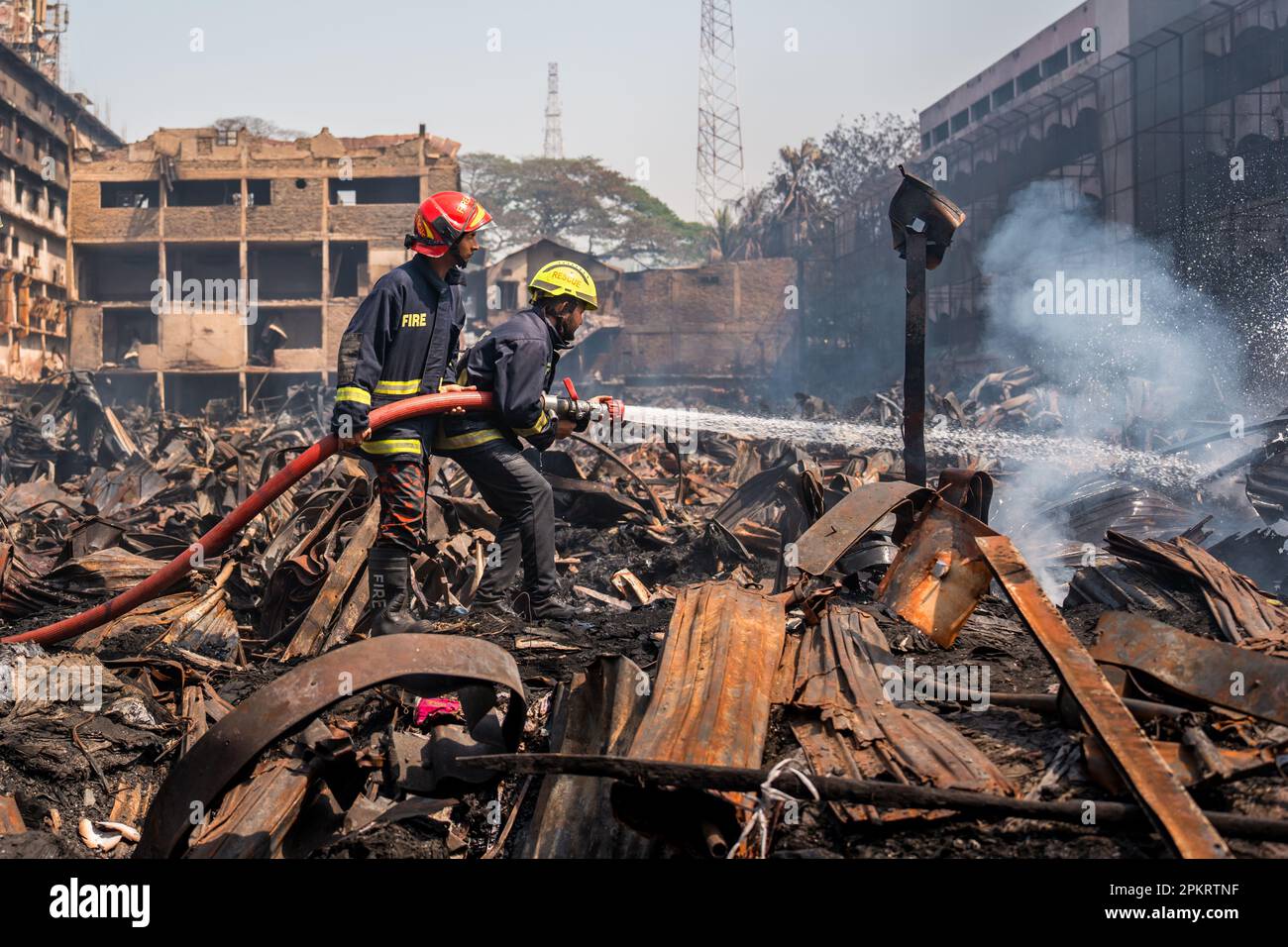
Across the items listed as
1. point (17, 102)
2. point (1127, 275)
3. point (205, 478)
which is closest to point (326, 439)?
point (205, 478)

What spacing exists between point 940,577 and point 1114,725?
1.16 m

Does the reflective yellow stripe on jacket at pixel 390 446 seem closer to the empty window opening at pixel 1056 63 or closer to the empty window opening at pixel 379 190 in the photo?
the empty window opening at pixel 1056 63

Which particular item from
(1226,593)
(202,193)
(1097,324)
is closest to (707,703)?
(1226,593)

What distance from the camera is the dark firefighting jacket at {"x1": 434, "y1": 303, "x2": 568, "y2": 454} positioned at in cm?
499

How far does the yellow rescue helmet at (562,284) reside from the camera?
17.4 feet

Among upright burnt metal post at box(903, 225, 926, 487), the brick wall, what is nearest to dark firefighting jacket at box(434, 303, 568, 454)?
upright burnt metal post at box(903, 225, 926, 487)

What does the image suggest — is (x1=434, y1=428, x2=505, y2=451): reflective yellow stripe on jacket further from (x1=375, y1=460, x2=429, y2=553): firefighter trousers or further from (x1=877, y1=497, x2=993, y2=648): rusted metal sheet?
(x1=877, y1=497, x2=993, y2=648): rusted metal sheet

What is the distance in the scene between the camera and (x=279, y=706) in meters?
2.41

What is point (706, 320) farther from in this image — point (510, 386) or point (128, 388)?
point (510, 386)

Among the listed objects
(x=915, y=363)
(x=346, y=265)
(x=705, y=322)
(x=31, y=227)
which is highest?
(x=31, y=227)

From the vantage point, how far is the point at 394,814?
2762 mm

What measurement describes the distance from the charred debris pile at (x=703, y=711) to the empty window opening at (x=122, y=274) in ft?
94.4

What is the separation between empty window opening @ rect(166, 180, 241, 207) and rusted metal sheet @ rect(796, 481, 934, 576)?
101 feet
